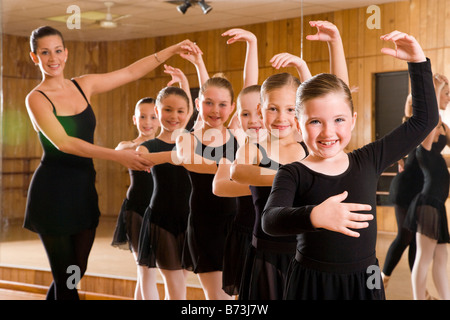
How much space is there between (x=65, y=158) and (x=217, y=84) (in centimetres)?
86

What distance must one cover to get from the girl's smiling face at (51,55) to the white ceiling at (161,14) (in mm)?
101

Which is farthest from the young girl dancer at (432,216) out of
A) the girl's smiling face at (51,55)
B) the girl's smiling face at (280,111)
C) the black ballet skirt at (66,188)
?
the girl's smiling face at (51,55)

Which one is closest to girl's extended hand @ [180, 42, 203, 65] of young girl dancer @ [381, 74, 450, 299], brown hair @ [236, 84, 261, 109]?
brown hair @ [236, 84, 261, 109]

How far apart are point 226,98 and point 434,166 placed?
1.08m

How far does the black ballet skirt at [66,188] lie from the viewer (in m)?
3.07

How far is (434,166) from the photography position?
2.97 metres

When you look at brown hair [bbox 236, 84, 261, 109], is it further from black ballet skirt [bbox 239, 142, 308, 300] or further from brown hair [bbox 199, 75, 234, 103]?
black ballet skirt [bbox 239, 142, 308, 300]

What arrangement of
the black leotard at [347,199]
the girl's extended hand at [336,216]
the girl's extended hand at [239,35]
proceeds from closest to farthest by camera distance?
the girl's extended hand at [336,216] → the black leotard at [347,199] → the girl's extended hand at [239,35]

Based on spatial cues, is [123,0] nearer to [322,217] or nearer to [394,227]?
[394,227]

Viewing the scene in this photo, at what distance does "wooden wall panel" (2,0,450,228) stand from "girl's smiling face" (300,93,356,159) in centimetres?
99

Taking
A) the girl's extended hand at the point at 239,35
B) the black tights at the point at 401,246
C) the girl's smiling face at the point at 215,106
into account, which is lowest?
the black tights at the point at 401,246

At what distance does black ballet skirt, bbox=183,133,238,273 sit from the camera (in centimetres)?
270

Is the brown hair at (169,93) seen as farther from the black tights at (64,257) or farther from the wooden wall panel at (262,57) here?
the black tights at (64,257)
